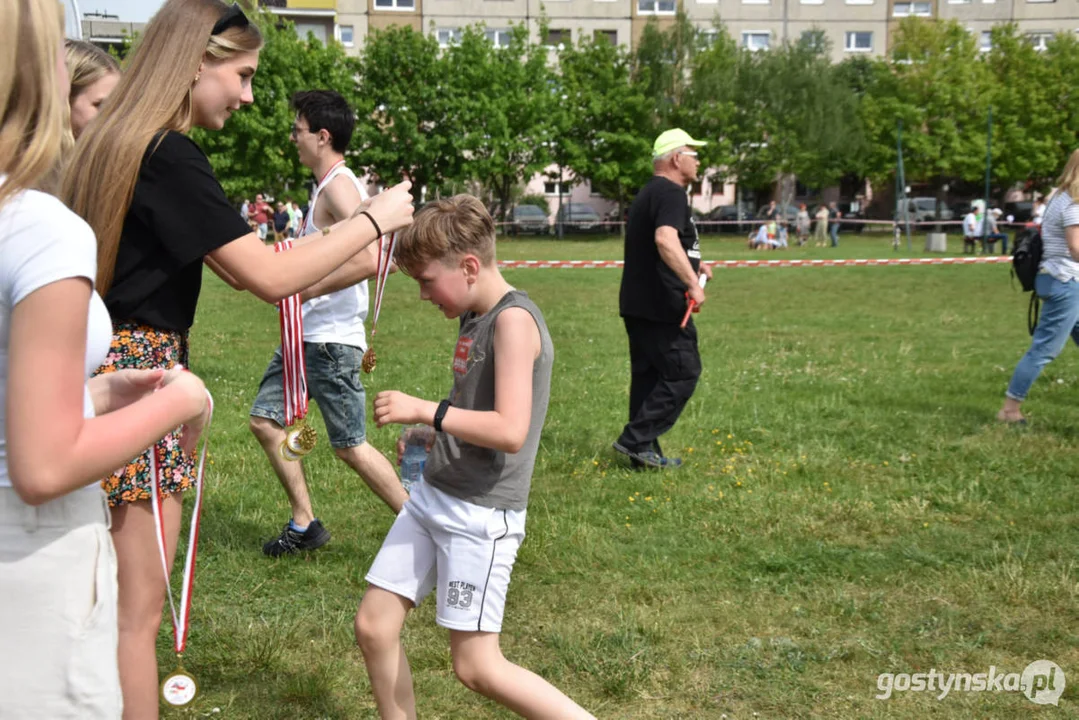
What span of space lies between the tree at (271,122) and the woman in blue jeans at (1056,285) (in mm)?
38898

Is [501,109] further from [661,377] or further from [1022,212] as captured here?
[661,377]

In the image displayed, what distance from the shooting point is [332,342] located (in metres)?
5.03

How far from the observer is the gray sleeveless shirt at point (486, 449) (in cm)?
304

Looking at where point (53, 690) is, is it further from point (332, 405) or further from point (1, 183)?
point (332, 405)

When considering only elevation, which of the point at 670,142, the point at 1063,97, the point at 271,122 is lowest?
the point at 670,142

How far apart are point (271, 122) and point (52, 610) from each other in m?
45.0

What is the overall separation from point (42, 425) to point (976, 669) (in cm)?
350

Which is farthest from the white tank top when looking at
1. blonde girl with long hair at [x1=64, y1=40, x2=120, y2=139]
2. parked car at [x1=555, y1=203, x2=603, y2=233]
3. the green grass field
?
parked car at [x1=555, y1=203, x2=603, y2=233]

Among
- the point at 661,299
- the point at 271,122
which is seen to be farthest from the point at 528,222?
the point at 661,299

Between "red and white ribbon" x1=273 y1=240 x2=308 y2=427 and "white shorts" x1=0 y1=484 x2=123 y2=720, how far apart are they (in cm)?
265

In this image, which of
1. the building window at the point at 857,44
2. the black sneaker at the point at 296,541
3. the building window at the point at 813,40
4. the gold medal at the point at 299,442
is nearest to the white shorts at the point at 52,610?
the gold medal at the point at 299,442

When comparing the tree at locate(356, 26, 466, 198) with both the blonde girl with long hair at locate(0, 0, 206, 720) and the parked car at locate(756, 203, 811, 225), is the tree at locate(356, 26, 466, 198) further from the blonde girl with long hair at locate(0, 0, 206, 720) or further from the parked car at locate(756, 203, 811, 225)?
the blonde girl with long hair at locate(0, 0, 206, 720)

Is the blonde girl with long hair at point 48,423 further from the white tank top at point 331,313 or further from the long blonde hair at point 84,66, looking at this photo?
the white tank top at point 331,313

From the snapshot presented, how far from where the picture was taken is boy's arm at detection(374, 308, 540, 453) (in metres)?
2.87
